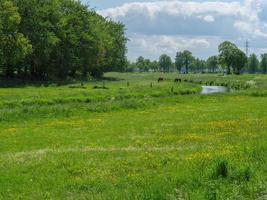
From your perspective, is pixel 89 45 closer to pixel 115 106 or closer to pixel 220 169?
pixel 115 106

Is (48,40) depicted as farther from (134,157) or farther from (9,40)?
(134,157)

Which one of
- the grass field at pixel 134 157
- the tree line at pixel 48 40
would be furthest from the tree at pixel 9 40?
the grass field at pixel 134 157

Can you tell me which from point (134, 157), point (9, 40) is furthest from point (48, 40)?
point (134, 157)

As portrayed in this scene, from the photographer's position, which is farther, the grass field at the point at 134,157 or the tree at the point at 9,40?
the tree at the point at 9,40

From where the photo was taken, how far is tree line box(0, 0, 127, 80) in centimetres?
7881

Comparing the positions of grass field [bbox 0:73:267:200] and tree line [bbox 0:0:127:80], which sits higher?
tree line [bbox 0:0:127:80]

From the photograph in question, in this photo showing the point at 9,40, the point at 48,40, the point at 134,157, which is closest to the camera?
the point at 134,157

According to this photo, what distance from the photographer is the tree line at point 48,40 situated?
259 feet

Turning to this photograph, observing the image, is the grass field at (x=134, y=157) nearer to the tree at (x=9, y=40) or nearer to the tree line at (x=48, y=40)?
the tree at (x=9, y=40)

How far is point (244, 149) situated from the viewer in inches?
712

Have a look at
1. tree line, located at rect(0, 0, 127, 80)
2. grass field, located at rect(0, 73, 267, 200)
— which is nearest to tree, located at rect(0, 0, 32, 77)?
tree line, located at rect(0, 0, 127, 80)

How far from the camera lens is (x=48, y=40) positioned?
89.4m

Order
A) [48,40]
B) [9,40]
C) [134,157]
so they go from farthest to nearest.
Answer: [48,40], [9,40], [134,157]

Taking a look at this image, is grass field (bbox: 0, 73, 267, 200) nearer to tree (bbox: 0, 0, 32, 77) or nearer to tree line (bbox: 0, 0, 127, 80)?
tree (bbox: 0, 0, 32, 77)
